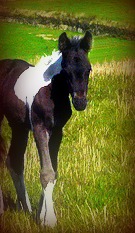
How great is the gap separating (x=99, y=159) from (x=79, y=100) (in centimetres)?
29

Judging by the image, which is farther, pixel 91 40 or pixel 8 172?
pixel 8 172

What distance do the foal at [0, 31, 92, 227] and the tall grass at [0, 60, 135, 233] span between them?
34 mm

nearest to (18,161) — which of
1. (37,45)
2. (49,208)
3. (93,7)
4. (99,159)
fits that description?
(49,208)

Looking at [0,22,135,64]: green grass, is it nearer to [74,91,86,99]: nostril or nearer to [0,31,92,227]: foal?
[0,31,92,227]: foal

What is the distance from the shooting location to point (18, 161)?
311cm

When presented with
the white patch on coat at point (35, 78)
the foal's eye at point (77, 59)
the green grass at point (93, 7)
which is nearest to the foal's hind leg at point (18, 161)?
the white patch on coat at point (35, 78)

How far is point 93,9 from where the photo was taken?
2.98 meters

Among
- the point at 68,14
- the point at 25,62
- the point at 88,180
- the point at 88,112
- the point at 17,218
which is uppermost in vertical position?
the point at 68,14

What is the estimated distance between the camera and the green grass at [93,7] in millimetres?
2975

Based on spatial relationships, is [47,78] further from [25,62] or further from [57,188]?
[57,188]

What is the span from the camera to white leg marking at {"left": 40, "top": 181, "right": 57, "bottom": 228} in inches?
120

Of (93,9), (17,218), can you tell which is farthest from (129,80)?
(17,218)

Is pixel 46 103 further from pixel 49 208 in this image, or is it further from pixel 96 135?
pixel 49 208

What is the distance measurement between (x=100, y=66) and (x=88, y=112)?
20cm
